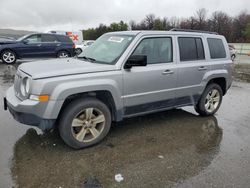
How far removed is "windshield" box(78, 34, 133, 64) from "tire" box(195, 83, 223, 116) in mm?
2264

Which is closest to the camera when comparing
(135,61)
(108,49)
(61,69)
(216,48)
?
(61,69)

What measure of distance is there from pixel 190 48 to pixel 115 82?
2017mm

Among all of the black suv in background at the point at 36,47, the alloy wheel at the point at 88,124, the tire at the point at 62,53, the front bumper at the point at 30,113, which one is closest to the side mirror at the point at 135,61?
the alloy wheel at the point at 88,124

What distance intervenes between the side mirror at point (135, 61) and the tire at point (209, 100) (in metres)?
2.08

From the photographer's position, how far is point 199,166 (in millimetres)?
3359

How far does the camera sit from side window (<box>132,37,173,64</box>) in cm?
419

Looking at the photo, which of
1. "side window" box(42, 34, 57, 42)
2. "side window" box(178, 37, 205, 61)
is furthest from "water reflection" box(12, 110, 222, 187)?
"side window" box(42, 34, 57, 42)

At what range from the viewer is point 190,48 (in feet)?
15.9

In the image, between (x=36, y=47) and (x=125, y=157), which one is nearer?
(x=125, y=157)

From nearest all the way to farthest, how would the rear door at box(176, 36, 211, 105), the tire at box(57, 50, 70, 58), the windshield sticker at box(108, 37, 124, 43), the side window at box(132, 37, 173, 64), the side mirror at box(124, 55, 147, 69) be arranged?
the side mirror at box(124, 55, 147, 69) < the side window at box(132, 37, 173, 64) < the windshield sticker at box(108, 37, 124, 43) < the rear door at box(176, 36, 211, 105) < the tire at box(57, 50, 70, 58)

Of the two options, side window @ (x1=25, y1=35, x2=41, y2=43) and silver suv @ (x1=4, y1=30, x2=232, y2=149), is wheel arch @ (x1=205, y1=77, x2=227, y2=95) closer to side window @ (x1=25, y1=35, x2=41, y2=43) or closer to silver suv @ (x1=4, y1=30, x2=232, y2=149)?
silver suv @ (x1=4, y1=30, x2=232, y2=149)

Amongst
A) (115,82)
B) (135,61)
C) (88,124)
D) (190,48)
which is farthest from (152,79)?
(88,124)

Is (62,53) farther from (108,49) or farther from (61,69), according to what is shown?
(61,69)

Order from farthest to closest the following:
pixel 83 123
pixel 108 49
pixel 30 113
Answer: pixel 108 49, pixel 83 123, pixel 30 113
